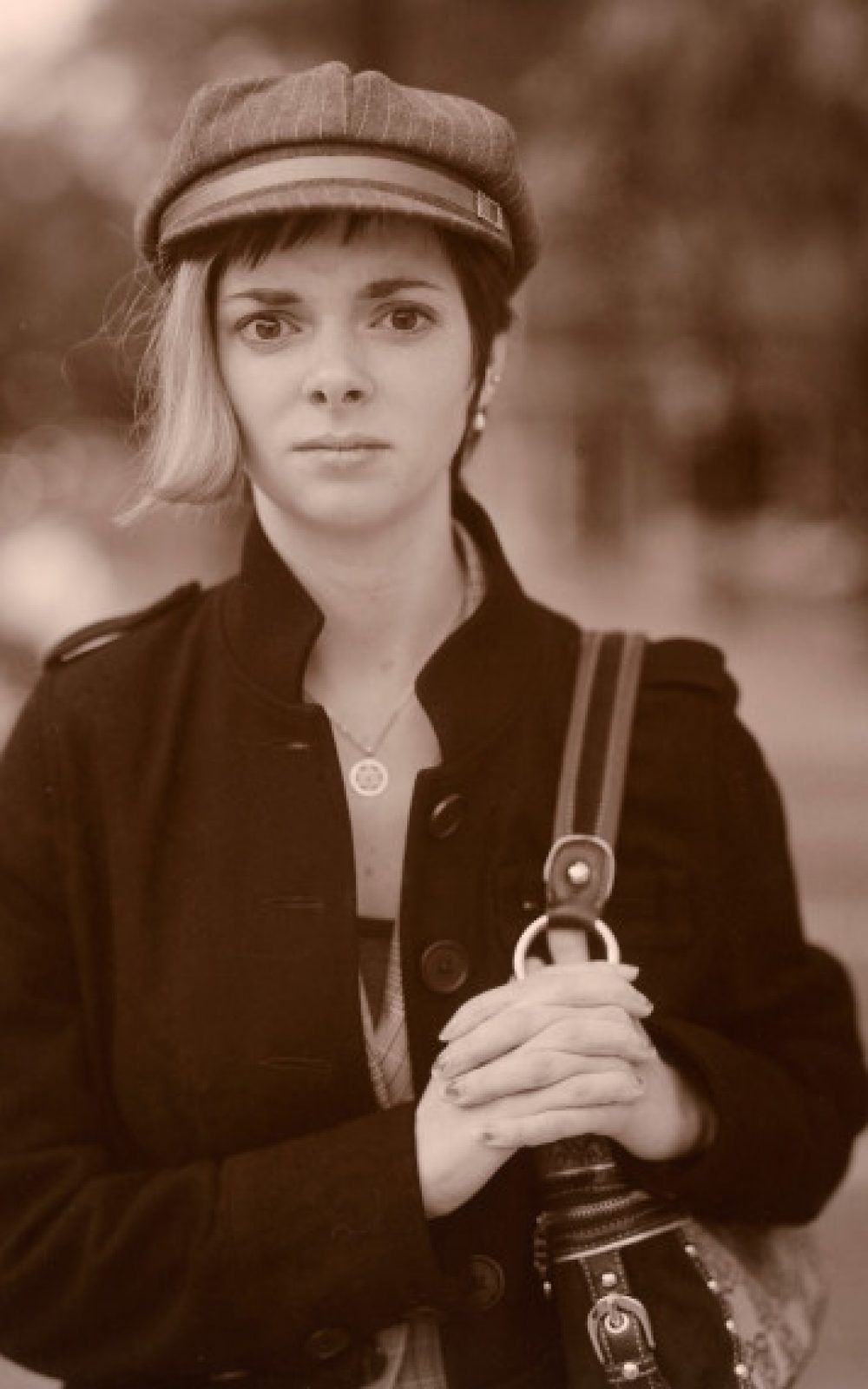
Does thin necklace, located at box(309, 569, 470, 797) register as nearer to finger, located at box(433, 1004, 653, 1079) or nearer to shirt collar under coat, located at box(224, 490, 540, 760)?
shirt collar under coat, located at box(224, 490, 540, 760)

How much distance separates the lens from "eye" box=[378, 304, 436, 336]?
1.19 metres

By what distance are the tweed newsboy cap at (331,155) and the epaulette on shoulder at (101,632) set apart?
29 cm

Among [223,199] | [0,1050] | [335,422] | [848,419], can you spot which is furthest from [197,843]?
[848,419]

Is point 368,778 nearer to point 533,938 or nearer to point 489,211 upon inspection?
point 533,938

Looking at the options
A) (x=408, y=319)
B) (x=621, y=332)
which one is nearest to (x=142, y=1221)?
(x=408, y=319)

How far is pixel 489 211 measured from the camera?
3.98 ft

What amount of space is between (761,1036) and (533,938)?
0.24 m

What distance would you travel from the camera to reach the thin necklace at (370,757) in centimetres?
127

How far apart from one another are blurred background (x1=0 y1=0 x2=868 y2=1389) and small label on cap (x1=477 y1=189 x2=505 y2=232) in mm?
265

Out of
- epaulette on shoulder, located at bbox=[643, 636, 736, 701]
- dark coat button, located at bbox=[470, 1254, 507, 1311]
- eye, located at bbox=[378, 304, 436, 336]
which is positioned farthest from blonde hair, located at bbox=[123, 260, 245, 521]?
dark coat button, located at bbox=[470, 1254, 507, 1311]

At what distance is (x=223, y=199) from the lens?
3.81 ft

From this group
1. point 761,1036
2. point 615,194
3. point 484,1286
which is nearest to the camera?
point 484,1286

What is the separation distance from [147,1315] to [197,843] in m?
0.35

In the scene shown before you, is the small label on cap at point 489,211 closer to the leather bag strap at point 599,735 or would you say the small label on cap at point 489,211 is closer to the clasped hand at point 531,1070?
the leather bag strap at point 599,735
